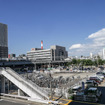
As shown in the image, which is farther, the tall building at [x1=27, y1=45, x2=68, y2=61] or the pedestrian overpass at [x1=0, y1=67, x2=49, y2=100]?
the tall building at [x1=27, y1=45, x2=68, y2=61]

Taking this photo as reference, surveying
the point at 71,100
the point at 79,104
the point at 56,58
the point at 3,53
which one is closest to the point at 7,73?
the point at 71,100

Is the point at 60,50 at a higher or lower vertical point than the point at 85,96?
higher

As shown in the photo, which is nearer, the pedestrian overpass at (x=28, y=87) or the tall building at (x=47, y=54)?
the pedestrian overpass at (x=28, y=87)

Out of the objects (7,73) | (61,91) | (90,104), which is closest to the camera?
(90,104)

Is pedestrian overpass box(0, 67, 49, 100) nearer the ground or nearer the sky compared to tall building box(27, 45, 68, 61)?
nearer the ground

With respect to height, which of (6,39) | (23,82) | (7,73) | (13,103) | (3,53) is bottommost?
(13,103)

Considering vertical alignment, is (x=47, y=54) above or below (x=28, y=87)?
above

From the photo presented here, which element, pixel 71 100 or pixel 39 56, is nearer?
pixel 71 100

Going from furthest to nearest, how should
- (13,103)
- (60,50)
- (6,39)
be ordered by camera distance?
Result: (6,39) < (60,50) < (13,103)

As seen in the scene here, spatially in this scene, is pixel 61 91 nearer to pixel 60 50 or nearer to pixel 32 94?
pixel 32 94

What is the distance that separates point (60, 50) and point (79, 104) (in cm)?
13347

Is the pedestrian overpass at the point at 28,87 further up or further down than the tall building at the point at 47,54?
further down

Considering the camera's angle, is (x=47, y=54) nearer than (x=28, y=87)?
No

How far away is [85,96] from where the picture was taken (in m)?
15.5
